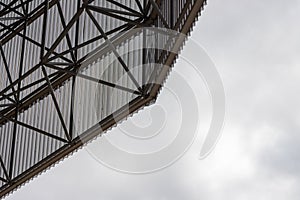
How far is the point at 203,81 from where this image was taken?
2962 cm

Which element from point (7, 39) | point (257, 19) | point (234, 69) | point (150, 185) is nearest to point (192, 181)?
point (150, 185)

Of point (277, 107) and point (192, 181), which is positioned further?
point (192, 181)

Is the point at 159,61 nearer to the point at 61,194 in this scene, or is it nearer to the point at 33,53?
the point at 33,53

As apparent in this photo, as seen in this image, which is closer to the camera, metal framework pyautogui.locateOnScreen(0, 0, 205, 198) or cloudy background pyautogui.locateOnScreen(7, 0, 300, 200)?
metal framework pyautogui.locateOnScreen(0, 0, 205, 198)

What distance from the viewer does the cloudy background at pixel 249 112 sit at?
3475 cm

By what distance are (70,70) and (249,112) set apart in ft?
33.8

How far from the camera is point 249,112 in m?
36.4

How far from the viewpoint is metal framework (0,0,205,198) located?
26406 mm

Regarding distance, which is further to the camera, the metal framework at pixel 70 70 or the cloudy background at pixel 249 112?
the cloudy background at pixel 249 112

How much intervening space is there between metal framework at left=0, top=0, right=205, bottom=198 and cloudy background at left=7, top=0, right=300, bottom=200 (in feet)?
18.2

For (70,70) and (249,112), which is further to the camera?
(249,112)

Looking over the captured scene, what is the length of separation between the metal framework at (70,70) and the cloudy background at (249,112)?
5.53m

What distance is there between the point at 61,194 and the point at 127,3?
63.3 feet

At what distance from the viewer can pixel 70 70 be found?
3027 cm
